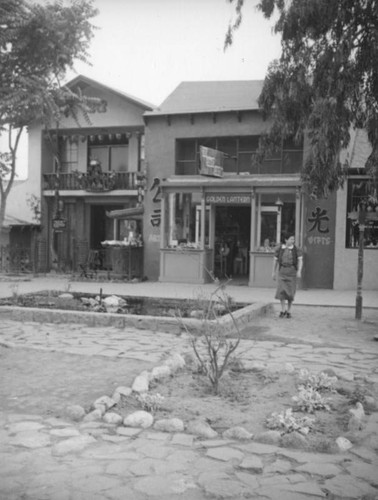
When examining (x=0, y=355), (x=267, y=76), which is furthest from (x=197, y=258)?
(x=0, y=355)

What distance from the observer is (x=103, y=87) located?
21.4 m

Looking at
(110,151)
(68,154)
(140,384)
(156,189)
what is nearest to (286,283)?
(140,384)

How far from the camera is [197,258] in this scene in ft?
59.8

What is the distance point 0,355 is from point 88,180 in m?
15.3

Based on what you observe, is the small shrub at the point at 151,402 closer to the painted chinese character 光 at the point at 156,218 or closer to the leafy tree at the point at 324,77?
the leafy tree at the point at 324,77

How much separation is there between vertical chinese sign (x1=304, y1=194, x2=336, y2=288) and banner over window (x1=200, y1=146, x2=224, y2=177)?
3.13 metres

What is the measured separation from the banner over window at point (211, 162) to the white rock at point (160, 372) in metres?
11.7

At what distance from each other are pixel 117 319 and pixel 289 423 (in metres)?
5.68

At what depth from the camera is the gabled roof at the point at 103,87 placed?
2088 centimetres

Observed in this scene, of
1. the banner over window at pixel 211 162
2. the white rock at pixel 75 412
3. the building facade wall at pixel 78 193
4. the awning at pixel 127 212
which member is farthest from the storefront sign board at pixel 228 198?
the white rock at pixel 75 412

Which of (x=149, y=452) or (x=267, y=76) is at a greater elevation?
(x=267, y=76)

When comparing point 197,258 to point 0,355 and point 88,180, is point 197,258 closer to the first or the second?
point 88,180

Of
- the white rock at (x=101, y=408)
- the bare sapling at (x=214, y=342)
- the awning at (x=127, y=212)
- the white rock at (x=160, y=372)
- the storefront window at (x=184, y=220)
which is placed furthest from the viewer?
the awning at (x=127, y=212)

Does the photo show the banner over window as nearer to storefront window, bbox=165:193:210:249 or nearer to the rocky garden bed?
storefront window, bbox=165:193:210:249
